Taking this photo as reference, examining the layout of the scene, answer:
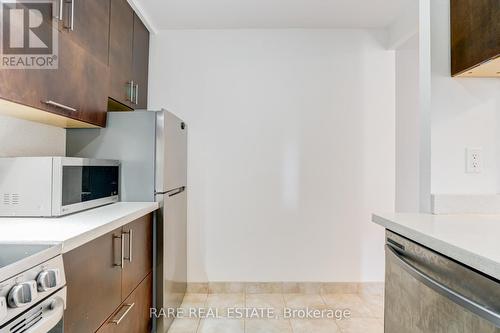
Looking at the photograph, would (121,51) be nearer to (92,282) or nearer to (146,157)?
(146,157)

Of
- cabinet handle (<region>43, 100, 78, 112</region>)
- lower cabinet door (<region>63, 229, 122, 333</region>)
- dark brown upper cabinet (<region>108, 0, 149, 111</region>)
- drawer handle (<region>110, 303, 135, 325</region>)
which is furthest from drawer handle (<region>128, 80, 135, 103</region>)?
drawer handle (<region>110, 303, 135, 325</region>)

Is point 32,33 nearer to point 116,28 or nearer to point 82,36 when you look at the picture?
point 82,36

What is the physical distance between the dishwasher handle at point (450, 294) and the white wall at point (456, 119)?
53 centimetres

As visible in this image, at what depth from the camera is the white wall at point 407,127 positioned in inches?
100.0

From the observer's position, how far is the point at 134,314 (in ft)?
5.35

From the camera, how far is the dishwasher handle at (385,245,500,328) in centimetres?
63

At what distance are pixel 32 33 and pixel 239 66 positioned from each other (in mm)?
1664

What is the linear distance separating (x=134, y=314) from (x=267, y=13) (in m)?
2.34

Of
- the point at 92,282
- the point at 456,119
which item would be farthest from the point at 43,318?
the point at 456,119

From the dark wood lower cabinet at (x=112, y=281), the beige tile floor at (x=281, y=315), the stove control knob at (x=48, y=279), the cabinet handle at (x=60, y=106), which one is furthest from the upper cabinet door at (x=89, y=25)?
the beige tile floor at (x=281, y=315)

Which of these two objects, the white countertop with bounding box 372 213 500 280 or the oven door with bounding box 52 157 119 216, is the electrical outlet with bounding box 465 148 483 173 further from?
the oven door with bounding box 52 157 119 216

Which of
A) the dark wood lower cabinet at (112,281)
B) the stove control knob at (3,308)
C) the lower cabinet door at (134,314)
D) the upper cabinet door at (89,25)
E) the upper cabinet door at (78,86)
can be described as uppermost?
the upper cabinet door at (89,25)

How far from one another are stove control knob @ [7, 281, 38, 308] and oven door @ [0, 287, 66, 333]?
41 millimetres

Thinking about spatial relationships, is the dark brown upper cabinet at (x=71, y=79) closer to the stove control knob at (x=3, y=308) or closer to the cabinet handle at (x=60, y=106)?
the cabinet handle at (x=60, y=106)
